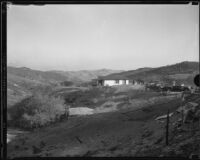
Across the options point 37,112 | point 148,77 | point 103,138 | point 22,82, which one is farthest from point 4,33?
point 22,82

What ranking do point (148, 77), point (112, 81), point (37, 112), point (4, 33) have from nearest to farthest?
point (4, 33) < point (37, 112) < point (112, 81) < point (148, 77)

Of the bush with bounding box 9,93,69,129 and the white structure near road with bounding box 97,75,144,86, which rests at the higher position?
the white structure near road with bounding box 97,75,144,86

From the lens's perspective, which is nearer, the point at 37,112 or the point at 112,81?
the point at 37,112

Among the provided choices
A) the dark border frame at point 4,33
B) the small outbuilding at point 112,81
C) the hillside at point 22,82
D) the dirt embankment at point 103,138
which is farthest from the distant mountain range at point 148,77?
the dark border frame at point 4,33

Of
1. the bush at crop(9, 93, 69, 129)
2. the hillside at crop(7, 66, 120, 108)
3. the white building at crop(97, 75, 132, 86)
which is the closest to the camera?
the bush at crop(9, 93, 69, 129)

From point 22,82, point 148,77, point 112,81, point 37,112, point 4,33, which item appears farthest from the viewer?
point 22,82

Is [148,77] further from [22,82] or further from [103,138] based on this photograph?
[103,138]

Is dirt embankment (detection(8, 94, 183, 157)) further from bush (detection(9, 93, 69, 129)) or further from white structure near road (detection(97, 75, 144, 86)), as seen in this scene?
white structure near road (detection(97, 75, 144, 86))

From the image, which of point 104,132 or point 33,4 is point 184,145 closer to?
point 33,4

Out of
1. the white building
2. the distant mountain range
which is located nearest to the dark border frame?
the distant mountain range
